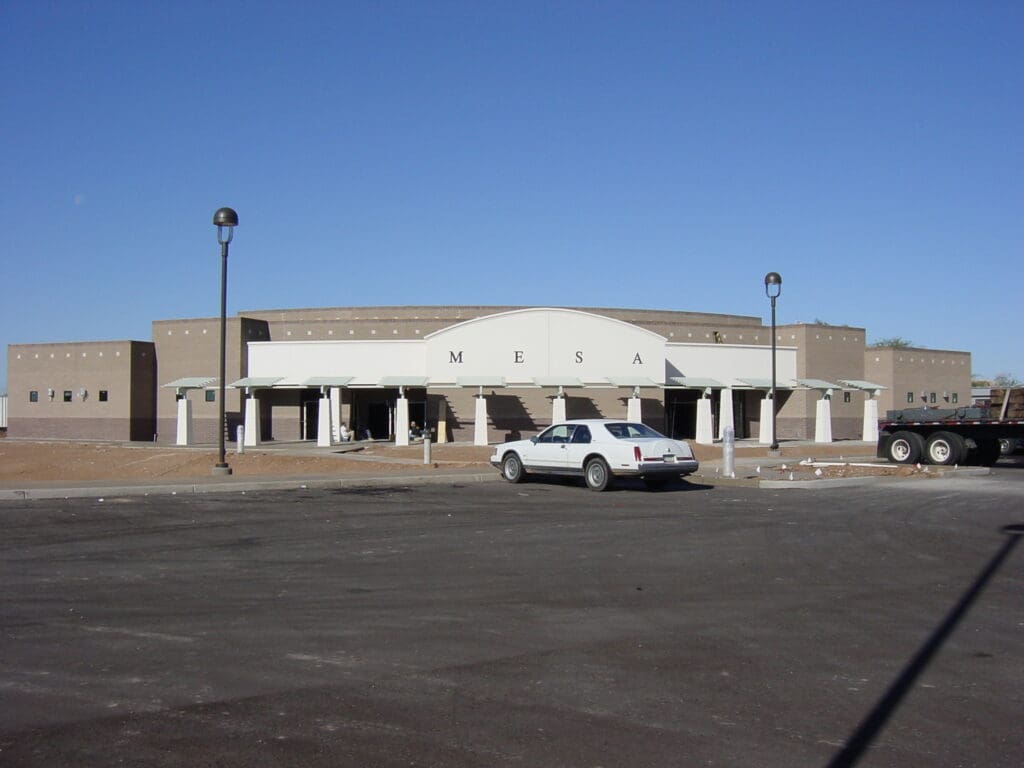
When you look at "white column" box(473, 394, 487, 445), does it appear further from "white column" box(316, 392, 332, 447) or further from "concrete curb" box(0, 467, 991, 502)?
"concrete curb" box(0, 467, 991, 502)

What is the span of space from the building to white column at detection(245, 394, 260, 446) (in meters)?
0.09

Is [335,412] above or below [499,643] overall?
above

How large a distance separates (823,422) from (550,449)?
28008 millimetres

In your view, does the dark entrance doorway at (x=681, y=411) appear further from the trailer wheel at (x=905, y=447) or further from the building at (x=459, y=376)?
the trailer wheel at (x=905, y=447)

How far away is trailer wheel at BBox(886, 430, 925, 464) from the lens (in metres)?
29.9

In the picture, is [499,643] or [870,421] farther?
[870,421]

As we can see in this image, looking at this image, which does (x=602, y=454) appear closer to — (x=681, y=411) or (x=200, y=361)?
(x=681, y=411)

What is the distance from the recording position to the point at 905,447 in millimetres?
30234

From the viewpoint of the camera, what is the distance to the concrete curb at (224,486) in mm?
18812

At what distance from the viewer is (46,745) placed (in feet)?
18.0

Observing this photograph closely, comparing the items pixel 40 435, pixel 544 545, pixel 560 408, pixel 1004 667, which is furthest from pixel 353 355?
pixel 1004 667

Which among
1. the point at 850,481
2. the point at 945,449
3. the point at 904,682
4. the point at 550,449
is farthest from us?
the point at 945,449

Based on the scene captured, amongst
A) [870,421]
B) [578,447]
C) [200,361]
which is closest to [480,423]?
[200,361]

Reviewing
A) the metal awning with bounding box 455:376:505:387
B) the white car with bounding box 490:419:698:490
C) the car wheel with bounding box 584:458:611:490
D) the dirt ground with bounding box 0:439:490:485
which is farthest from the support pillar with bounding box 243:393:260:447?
the car wheel with bounding box 584:458:611:490
